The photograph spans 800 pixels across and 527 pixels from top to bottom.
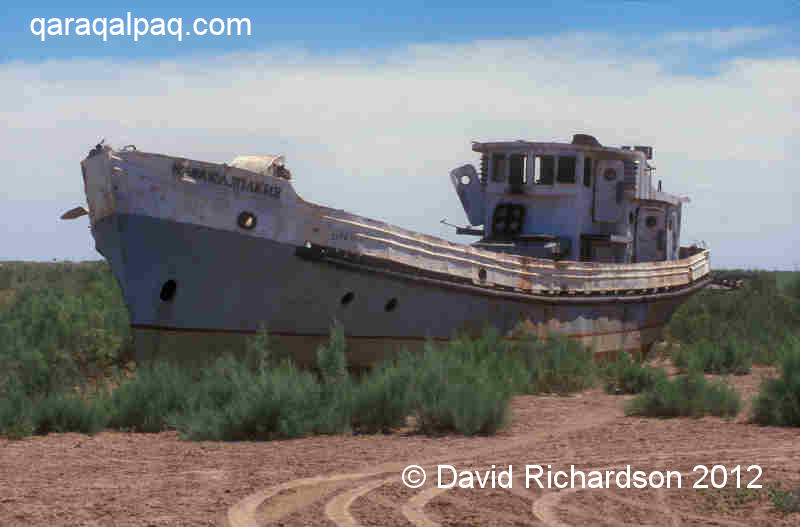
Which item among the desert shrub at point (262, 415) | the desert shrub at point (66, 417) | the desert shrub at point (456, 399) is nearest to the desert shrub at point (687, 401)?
the desert shrub at point (456, 399)

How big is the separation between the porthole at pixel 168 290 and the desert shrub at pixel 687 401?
5.43 meters

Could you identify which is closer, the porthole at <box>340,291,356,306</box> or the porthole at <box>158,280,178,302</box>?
the porthole at <box>158,280,178,302</box>

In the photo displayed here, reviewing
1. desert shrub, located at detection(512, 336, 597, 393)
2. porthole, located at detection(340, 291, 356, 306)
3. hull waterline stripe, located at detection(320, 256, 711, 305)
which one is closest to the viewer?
hull waterline stripe, located at detection(320, 256, 711, 305)

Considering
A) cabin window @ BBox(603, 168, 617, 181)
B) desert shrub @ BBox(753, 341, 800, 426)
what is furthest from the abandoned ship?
desert shrub @ BBox(753, 341, 800, 426)

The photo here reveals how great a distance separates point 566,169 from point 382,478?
40.0ft

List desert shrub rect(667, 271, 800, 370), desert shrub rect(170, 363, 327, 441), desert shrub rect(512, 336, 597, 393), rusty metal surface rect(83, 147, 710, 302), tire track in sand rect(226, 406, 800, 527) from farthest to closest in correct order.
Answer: desert shrub rect(667, 271, 800, 370)
desert shrub rect(512, 336, 597, 393)
rusty metal surface rect(83, 147, 710, 302)
desert shrub rect(170, 363, 327, 441)
tire track in sand rect(226, 406, 800, 527)

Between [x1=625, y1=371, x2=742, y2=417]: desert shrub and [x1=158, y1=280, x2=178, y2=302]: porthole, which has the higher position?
[x1=158, y1=280, x2=178, y2=302]: porthole

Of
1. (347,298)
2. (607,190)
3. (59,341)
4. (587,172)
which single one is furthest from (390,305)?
(607,190)

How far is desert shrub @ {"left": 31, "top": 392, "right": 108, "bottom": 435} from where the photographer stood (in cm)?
1064

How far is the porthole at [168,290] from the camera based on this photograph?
13.6m

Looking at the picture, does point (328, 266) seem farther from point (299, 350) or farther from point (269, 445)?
point (269, 445)

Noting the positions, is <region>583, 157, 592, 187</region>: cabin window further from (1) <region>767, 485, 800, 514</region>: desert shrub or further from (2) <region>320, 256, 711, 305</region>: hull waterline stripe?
(1) <region>767, 485, 800, 514</region>: desert shrub

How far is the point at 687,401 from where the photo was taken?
11672 mm

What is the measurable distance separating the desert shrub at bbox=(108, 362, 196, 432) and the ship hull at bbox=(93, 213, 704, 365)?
60.9 inches
